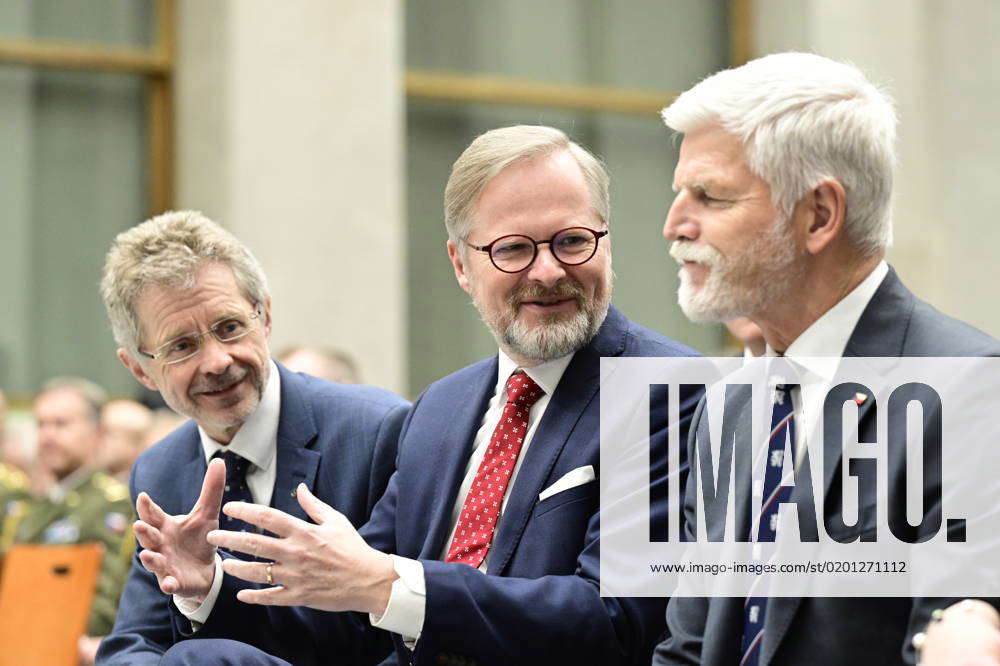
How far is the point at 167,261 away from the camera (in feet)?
13.0

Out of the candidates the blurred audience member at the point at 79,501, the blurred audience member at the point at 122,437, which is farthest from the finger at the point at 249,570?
the blurred audience member at the point at 122,437

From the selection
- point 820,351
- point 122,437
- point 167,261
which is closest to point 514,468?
point 820,351

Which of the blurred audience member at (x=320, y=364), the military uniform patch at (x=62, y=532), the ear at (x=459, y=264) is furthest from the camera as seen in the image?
the military uniform patch at (x=62, y=532)

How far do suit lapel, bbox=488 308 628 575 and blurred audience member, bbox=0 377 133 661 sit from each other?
2.92 m

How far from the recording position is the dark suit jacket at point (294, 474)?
370cm

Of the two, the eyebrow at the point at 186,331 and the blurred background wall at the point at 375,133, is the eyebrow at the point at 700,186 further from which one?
the blurred background wall at the point at 375,133

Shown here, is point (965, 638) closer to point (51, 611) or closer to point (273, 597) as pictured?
point (273, 597)

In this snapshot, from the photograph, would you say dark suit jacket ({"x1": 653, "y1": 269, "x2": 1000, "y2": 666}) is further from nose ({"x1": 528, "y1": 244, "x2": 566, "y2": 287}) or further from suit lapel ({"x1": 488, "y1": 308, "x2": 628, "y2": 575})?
nose ({"x1": 528, "y1": 244, "x2": 566, "y2": 287})

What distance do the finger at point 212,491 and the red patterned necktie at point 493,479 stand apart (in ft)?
1.80

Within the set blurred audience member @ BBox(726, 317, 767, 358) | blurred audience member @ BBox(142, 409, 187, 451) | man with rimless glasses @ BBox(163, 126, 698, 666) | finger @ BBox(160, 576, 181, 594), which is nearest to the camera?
man with rimless glasses @ BBox(163, 126, 698, 666)

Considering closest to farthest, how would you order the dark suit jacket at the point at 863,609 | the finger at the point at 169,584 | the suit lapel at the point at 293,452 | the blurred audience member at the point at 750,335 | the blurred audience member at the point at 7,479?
the dark suit jacket at the point at 863,609, the finger at the point at 169,584, the blurred audience member at the point at 750,335, the suit lapel at the point at 293,452, the blurred audience member at the point at 7,479

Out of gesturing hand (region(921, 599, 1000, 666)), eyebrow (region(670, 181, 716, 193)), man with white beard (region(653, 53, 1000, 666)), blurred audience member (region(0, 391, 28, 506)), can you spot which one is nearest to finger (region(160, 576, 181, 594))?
man with white beard (region(653, 53, 1000, 666))

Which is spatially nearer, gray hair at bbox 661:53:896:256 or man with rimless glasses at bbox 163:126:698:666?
gray hair at bbox 661:53:896:256

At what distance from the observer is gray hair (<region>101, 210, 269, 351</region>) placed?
13.0 ft
